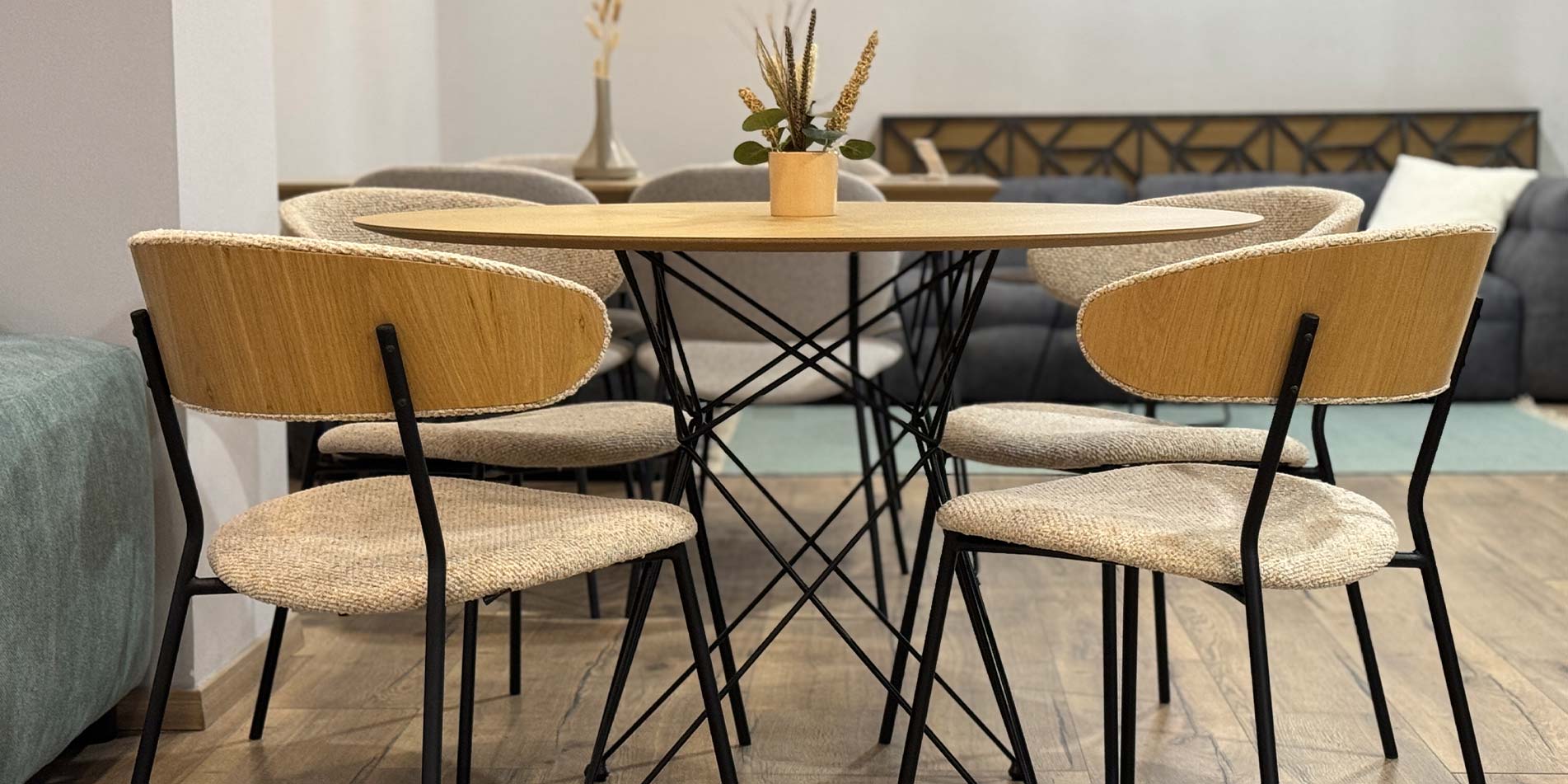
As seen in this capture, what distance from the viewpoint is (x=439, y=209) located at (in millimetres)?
2383


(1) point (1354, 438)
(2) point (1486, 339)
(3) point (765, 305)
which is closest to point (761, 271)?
(3) point (765, 305)

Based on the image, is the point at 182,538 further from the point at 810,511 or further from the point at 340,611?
the point at 810,511

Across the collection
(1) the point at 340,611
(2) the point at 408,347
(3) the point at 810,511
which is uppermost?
(2) the point at 408,347

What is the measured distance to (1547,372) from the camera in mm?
4812

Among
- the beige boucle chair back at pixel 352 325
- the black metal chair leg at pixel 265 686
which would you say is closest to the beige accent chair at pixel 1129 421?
the beige boucle chair back at pixel 352 325

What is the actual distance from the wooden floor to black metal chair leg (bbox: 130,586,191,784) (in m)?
0.47

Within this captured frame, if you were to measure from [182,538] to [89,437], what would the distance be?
29 centimetres

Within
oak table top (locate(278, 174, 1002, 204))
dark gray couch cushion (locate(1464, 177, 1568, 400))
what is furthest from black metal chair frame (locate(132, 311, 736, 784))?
dark gray couch cushion (locate(1464, 177, 1568, 400))

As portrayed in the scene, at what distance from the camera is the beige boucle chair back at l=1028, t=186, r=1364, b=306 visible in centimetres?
227

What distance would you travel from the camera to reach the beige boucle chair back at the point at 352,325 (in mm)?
1316

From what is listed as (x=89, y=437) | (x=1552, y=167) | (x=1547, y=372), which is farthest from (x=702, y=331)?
(x=1552, y=167)

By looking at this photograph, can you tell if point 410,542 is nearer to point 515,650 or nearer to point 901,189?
point 515,650

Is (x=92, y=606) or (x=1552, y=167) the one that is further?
(x=1552, y=167)

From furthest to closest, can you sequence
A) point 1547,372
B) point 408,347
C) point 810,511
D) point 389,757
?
point 1547,372 → point 810,511 → point 389,757 → point 408,347
